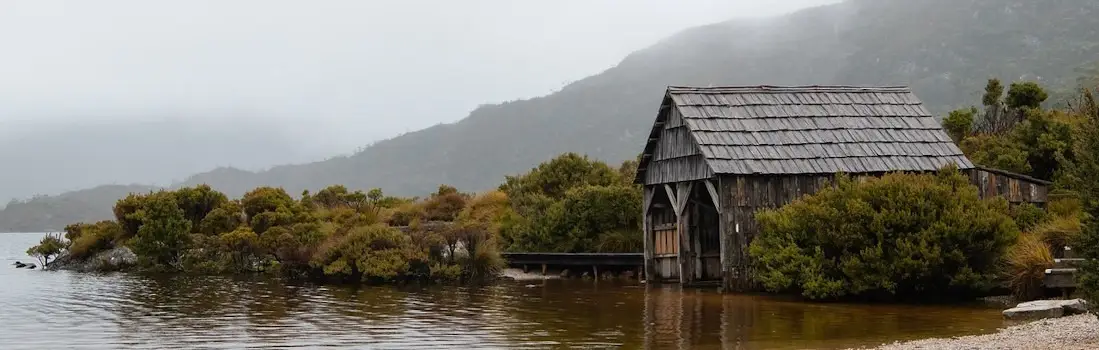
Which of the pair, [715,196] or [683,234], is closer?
[715,196]

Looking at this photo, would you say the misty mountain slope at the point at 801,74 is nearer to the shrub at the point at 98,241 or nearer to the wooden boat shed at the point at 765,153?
the wooden boat shed at the point at 765,153

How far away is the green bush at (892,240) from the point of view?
19922 mm

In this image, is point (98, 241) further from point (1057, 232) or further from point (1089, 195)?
point (1089, 195)

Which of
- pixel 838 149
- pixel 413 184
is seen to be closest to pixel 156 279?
pixel 838 149

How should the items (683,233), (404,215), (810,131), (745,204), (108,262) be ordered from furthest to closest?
(404,215), (108,262), (683,233), (810,131), (745,204)

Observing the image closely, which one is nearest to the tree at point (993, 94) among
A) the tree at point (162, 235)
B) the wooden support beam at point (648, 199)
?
the wooden support beam at point (648, 199)

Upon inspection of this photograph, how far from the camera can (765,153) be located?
77.6ft

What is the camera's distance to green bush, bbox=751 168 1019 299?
19.9m

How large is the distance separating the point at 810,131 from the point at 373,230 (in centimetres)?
1355

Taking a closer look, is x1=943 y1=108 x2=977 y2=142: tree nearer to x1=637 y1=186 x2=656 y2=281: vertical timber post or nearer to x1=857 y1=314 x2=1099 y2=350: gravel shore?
x1=637 y1=186 x2=656 y2=281: vertical timber post

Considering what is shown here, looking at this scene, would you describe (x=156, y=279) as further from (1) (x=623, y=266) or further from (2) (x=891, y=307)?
(2) (x=891, y=307)

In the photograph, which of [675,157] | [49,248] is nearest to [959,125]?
[675,157]

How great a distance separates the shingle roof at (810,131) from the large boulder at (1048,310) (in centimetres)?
746

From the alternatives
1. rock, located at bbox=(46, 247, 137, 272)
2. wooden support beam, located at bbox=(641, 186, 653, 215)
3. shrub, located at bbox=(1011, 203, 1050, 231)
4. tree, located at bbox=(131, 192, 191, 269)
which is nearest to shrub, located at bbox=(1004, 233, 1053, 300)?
shrub, located at bbox=(1011, 203, 1050, 231)
